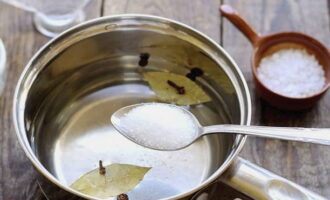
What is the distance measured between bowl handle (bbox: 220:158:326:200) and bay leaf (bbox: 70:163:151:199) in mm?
119

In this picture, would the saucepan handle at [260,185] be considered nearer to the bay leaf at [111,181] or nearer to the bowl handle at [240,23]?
the bay leaf at [111,181]

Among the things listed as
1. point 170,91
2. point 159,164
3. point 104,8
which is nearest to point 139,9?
point 104,8

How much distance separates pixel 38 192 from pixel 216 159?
0.74 feet

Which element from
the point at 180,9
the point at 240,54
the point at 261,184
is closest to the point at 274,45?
the point at 240,54

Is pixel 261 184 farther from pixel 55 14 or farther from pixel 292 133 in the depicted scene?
pixel 55 14

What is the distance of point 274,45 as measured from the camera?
0.84 meters

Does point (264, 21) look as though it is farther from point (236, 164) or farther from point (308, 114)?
point (236, 164)

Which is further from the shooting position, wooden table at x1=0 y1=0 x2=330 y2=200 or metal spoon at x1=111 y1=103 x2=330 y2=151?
wooden table at x1=0 y1=0 x2=330 y2=200

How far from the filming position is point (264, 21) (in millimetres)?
899

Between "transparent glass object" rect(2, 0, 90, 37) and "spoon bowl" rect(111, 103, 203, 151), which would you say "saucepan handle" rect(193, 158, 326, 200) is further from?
"transparent glass object" rect(2, 0, 90, 37)

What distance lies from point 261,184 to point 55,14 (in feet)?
1.42

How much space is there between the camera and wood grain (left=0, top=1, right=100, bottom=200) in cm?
73

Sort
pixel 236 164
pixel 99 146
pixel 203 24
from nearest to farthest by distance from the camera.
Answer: pixel 236 164, pixel 99 146, pixel 203 24

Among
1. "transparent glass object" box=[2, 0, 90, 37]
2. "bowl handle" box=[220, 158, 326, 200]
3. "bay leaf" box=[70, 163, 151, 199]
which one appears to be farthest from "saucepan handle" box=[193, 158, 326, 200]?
"transparent glass object" box=[2, 0, 90, 37]
